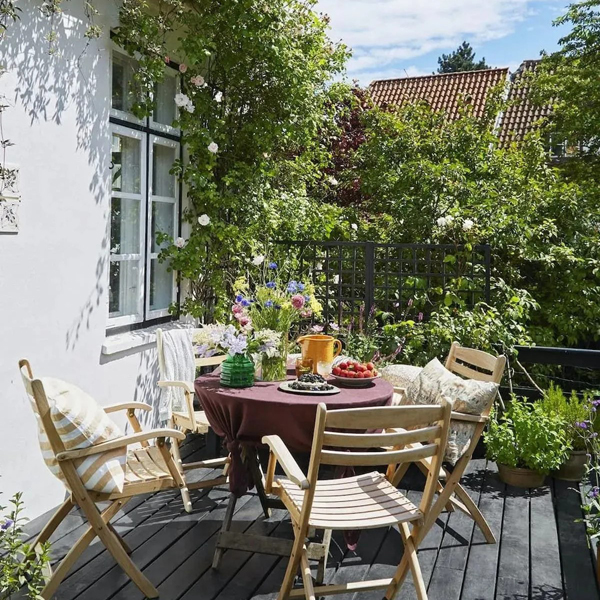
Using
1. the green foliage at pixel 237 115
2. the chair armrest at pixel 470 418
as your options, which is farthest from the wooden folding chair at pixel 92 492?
the green foliage at pixel 237 115

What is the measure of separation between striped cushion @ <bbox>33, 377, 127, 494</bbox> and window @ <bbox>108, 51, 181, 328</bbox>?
5.83ft

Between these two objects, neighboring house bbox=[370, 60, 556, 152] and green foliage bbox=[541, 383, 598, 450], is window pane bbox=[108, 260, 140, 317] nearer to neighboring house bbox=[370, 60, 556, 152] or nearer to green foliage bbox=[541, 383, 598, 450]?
green foliage bbox=[541, 383, 598, 450]

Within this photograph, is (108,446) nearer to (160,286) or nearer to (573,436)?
(160,286)

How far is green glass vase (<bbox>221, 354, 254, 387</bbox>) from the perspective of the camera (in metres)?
3.73

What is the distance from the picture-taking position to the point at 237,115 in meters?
5.94

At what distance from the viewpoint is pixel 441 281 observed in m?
6.88

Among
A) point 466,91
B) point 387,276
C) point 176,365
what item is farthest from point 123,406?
point 466,91

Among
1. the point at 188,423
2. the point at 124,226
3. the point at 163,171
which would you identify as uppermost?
the point at 163,171

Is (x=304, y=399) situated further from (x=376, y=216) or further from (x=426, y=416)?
(x=376, y=216)

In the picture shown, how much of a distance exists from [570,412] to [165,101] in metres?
3.73

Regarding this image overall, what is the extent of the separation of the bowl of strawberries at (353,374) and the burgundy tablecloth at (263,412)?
5 centimetres

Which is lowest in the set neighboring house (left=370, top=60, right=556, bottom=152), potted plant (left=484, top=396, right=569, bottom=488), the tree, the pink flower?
potted plant (left=484, top=396, right=569, bottom=488)

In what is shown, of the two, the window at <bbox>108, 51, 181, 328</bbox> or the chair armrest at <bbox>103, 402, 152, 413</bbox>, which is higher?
the window at <bbox>108, 51, 181, 328</bbox>

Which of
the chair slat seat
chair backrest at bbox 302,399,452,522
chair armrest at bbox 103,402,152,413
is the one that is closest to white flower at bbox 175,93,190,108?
chair armrest at bbox 103,402,152,413
